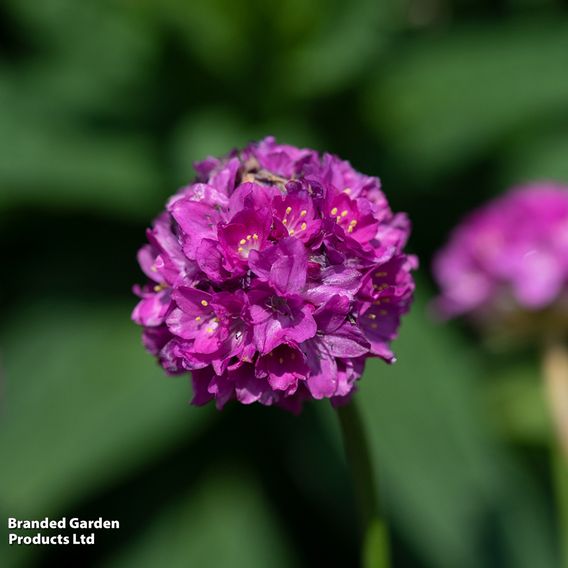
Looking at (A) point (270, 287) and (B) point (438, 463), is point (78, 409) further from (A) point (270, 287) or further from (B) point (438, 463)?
(A) point (270, 287)

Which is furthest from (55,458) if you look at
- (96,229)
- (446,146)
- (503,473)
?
(446,146)

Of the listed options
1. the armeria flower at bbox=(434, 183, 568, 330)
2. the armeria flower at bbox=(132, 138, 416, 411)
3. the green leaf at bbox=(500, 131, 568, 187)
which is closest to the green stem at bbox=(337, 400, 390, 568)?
the armeria flower at bbox=(132, 138, 416, 411)

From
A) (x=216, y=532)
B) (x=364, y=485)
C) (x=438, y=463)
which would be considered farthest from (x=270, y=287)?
(x=216, y=532)

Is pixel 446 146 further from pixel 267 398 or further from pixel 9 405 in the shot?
pixel 267 398

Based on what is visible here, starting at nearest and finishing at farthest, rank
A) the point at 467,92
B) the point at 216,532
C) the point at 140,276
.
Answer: the point at 216,532 < the point at 140,276 < the point at 467,92

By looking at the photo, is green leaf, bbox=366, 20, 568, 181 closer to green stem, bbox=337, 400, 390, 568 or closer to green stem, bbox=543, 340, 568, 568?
green stem, bbox=543, 340, 568, 568

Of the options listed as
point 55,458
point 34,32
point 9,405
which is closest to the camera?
point 55,458
